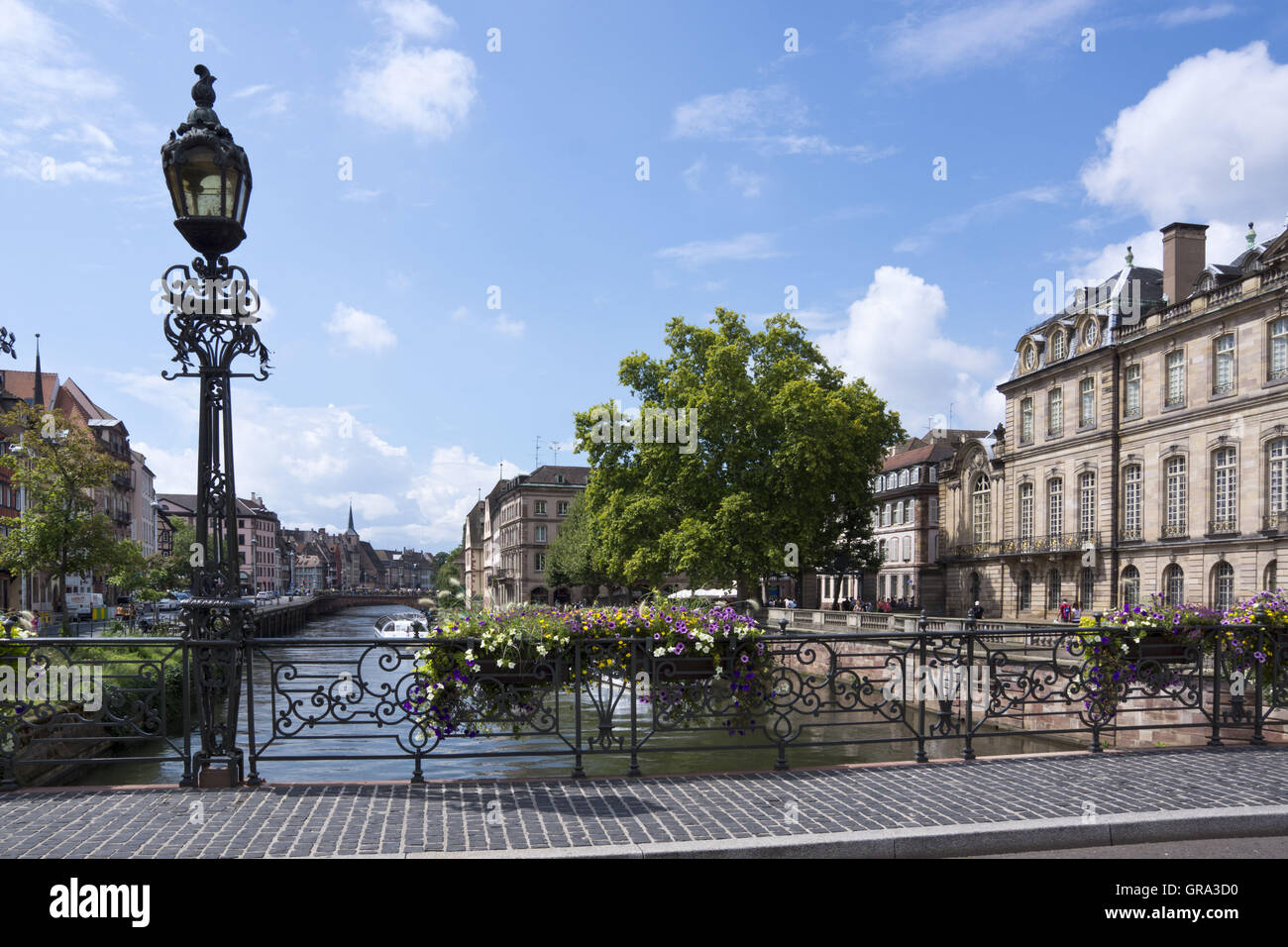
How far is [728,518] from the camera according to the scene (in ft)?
133

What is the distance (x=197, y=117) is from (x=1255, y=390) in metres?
41.9

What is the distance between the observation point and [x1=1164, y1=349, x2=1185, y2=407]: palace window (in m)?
43.5

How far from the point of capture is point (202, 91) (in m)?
8.24

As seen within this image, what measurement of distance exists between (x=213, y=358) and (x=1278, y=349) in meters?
41.6

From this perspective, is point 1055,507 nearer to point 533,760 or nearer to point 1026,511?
point 1026,511

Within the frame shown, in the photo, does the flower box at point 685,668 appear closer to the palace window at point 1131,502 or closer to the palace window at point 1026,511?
the palace window at point 1131,502

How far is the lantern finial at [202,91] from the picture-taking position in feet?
27.0

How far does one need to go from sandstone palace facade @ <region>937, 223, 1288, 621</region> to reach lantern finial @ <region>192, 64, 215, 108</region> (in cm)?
4043

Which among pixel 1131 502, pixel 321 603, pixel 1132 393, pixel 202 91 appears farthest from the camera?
pixel 321 603

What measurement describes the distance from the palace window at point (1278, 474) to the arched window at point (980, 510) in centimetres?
2122

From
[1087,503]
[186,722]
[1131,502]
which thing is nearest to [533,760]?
[186,722]
